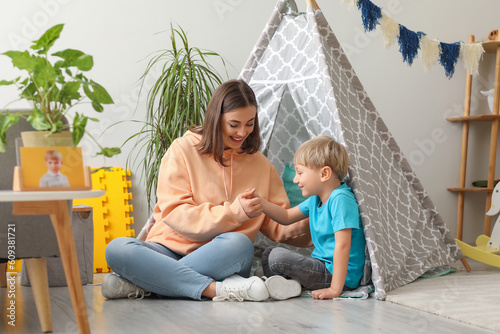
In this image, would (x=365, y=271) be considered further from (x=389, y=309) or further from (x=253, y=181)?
(x=253, y=181)

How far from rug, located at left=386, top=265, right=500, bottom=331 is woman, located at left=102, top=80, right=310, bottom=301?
0.46 m

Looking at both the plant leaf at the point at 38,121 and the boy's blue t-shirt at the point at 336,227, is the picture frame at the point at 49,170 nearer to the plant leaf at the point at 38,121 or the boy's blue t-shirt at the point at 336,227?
the plant leaf at the point at 38,121

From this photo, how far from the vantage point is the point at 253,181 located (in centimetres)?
225

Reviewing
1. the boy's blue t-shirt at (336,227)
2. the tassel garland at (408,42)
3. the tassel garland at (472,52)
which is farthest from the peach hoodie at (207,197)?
the tassel garland at (472,52)

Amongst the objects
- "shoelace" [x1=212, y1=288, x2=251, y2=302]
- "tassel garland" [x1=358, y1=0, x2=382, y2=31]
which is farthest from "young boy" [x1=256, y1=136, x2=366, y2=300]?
"tassel garland" [x1=358, y1=0, x2=382, y2=31]

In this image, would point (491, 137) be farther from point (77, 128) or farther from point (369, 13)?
point (77, 128)

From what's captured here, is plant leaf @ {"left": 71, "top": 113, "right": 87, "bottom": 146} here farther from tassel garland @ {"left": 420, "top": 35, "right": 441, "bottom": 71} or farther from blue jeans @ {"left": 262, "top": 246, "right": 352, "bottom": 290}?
tassel garland @ {"left": 420, "top": 35, "right": 441, "bottom": 71}

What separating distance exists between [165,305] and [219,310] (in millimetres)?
205

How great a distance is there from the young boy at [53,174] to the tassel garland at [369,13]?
5.44 feet

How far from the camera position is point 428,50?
2.84m

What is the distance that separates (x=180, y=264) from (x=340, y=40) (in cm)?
206

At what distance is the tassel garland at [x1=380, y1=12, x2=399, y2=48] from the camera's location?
2607mm

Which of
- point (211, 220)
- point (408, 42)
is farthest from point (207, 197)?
point (408, 42)

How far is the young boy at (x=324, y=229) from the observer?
2.00m
